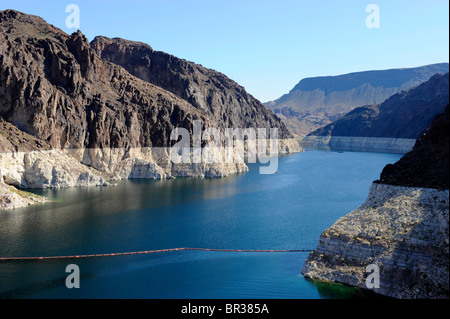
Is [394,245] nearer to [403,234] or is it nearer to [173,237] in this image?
[403,234]

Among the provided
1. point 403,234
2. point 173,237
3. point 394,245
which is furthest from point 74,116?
point 403,234

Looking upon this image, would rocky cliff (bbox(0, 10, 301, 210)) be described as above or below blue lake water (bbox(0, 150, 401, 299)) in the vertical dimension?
above

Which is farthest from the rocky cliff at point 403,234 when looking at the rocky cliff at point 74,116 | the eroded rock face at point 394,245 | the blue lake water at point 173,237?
the rocky cliff at point 74,116

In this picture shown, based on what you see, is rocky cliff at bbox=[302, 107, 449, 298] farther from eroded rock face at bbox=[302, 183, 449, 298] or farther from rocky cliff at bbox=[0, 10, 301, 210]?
rocky cliff at bbox=[0, 10, 301, 210]

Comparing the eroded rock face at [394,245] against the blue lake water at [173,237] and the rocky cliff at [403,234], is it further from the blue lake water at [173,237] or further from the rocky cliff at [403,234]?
the blue lake water at [173,237]

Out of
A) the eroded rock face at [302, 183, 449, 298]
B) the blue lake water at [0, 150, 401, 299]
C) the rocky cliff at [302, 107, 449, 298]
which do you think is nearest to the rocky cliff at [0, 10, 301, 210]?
the blue lake water at [0, 150, 401, 299]
